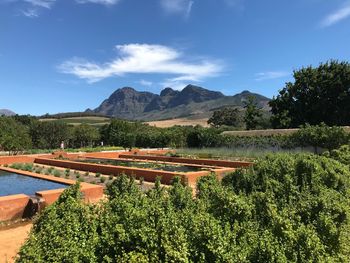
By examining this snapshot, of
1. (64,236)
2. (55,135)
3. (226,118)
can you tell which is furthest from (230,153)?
(226,118)

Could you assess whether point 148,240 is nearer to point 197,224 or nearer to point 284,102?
point 197,224

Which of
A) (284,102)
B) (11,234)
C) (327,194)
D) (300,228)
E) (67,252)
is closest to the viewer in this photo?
(67,252)

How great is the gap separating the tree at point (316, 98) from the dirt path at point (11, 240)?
128ft

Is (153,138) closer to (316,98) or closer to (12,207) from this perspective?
(316,98)

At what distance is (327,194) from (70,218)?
13.6 feet

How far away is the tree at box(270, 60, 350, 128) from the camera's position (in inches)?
1622

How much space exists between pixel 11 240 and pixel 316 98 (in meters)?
42.2

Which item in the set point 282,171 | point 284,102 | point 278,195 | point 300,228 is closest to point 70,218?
point 300,228

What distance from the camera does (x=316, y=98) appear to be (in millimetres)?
43656

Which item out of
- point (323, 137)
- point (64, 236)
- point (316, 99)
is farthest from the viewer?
point (316, 99)

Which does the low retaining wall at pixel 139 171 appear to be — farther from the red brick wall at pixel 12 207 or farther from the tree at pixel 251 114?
the tree at pixel 251 114

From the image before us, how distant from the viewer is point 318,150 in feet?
90.5

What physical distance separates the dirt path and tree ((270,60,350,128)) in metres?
39.0

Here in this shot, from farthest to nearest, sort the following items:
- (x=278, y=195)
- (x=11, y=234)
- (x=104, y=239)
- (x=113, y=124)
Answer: (x=113, y=124)
(x=11, y=234)
(x=278, y=195)
(x=104, y=239)
